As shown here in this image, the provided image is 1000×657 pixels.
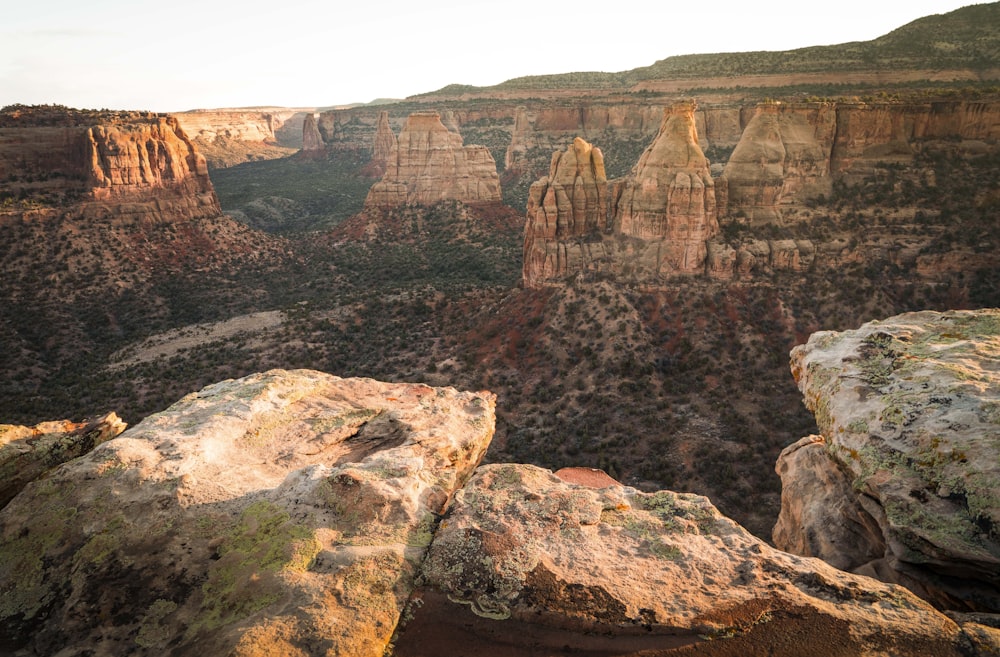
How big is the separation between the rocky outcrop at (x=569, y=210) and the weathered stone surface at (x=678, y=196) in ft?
10.8

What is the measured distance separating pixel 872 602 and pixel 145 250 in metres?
70.6

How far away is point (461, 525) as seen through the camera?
956cm

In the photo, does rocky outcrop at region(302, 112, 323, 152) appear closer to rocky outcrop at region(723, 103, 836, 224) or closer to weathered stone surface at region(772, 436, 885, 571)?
rocky outcrop at region(723, 103, 836, 224)

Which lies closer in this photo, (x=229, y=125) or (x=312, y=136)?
(x=312, y=136)

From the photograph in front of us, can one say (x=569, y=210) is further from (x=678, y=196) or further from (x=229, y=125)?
(x=229, y=125)

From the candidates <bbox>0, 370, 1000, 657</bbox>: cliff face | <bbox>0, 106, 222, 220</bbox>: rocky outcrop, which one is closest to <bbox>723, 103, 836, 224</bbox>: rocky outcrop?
<bbox>0, 370, 1000, 657</bbox>: cliff face

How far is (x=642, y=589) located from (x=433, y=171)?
250 feet

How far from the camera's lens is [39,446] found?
10914mm

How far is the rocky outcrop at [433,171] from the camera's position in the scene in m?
78.9

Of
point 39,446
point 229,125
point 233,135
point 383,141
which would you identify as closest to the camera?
point 39,446

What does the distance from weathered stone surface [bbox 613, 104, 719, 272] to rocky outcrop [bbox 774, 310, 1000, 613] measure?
2188 centimetres

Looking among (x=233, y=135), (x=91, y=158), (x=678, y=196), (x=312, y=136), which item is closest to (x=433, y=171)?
(x=91, y=158)

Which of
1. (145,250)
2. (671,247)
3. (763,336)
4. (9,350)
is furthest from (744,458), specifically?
(145,250)

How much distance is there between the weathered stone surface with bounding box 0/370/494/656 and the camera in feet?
25.3
